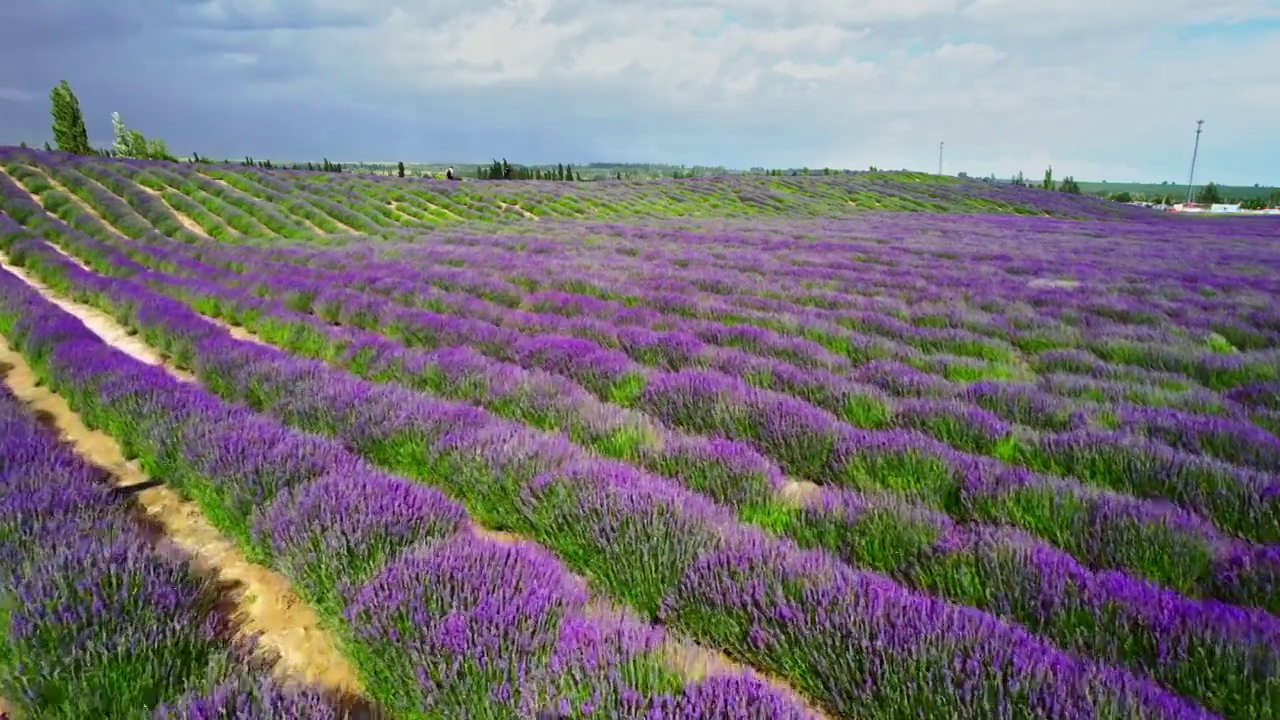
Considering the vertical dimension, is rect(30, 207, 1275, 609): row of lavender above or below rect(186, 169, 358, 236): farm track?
below

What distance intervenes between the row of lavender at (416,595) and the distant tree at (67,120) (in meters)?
58.8

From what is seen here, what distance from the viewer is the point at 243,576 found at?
117 inches

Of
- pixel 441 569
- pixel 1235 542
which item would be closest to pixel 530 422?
pixel 441 569

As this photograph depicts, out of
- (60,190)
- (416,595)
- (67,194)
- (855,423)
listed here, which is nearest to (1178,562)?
(855,423)

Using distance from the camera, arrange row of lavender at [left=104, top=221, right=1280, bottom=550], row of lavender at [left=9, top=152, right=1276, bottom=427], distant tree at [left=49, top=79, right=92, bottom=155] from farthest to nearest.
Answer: distant tree at [left=49, top=79, right=92, bottom=155]
row of lavender at [left=9, top=152, right=1276, bottom=427]
row of lavender at [left=104, top=221, right=1280, bottom=550]

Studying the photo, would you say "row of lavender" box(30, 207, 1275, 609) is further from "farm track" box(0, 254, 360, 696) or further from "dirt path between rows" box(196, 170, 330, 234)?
"dirt path between rows" box(196, 170, 330, 234)

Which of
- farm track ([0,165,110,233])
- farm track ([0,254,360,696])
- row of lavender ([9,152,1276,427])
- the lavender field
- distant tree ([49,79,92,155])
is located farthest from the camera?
distant tree ([49,79,92,155])

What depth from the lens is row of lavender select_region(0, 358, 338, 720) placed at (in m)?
1.82

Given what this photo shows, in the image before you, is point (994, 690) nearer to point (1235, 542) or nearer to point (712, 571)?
point (712, 571)

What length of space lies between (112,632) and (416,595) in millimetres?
963

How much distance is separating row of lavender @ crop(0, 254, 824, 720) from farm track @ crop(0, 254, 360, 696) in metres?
0.12

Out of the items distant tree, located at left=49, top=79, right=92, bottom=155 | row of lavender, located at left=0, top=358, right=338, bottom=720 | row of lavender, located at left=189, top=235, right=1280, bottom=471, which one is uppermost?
Answer: distant tree, located at left=49, top=79, right=92, bottom=155

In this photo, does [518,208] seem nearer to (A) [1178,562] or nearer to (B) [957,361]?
(B) [957,361]

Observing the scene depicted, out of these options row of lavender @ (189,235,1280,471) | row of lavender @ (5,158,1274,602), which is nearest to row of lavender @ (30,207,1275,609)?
row of lavender @ (5,158,1274,602)
